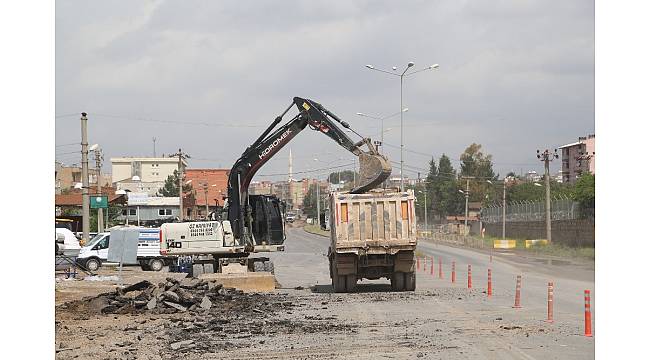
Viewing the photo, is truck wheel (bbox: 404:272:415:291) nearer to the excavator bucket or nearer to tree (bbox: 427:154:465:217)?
the excavator bucket

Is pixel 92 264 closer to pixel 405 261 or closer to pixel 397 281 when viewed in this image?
pixel 397 281

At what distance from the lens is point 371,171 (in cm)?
2636

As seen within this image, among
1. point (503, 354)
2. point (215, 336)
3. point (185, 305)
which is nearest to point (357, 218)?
point (185, 305)

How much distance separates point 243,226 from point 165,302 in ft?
27.7

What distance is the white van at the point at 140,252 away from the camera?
141 feet

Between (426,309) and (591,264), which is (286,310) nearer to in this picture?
(426,309)

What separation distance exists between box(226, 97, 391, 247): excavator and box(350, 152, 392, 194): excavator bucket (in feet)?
4.25

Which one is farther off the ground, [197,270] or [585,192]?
[585,192]

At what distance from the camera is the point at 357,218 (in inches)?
992

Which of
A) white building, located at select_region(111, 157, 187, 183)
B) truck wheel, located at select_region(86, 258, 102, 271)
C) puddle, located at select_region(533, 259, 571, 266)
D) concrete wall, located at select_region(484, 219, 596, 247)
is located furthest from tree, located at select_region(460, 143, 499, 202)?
truck wheel, located at select_region(86, 258, 102, 271)

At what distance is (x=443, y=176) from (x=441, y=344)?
136m

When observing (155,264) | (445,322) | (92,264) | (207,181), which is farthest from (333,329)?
(207,181)

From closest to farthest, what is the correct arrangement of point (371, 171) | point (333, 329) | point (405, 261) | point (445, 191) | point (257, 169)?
point (333, 329) → point (405, 261) → point (371, 171) → point (257, 169) → point (445, 191)

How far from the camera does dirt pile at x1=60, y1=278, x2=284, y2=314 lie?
21.5 m
